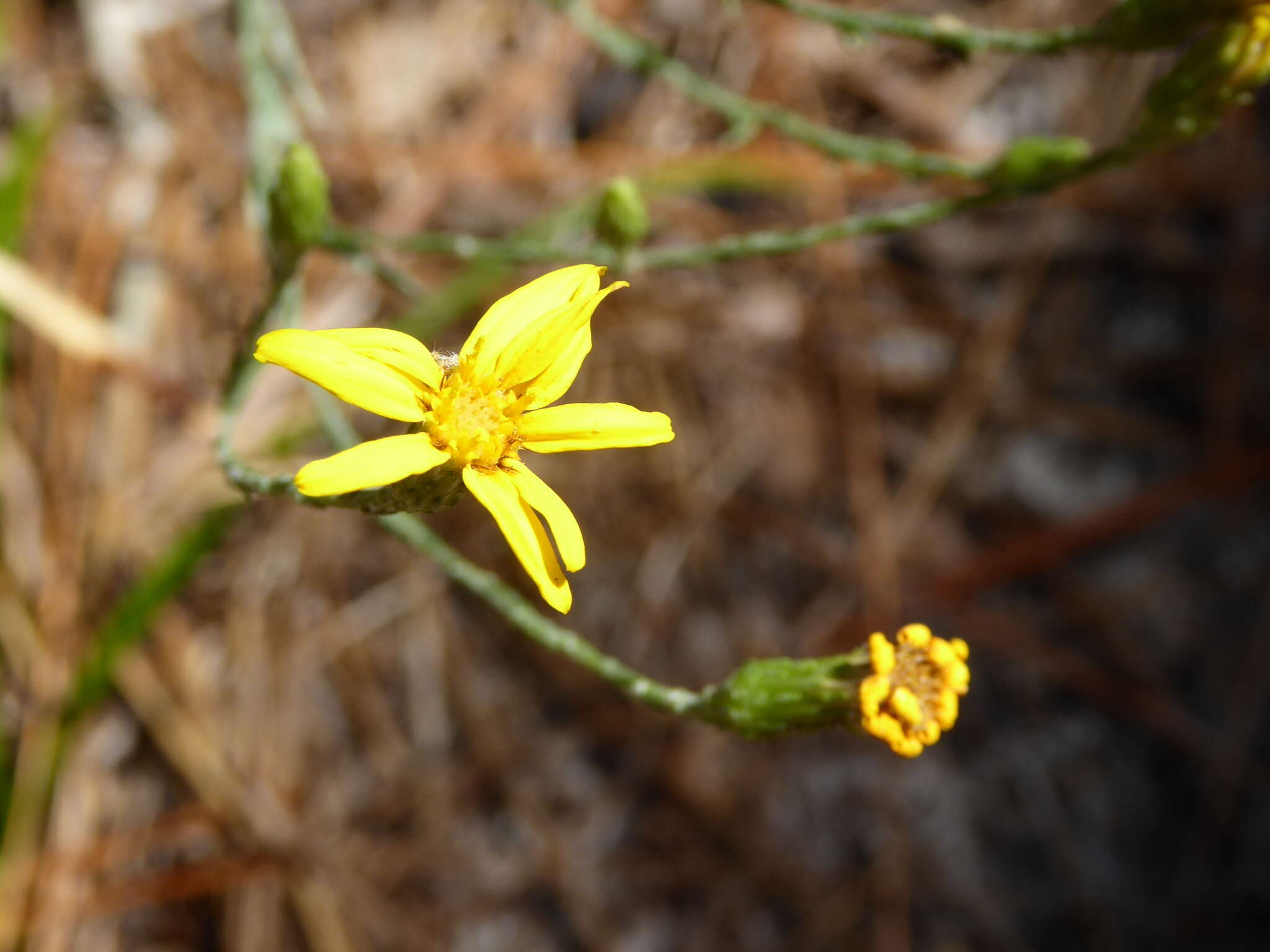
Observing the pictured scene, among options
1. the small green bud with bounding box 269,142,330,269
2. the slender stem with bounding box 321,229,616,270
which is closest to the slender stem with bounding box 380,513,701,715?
the small green bud with bounding box 269,142,330,269

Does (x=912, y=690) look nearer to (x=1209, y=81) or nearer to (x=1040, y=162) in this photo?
(x=1040, y=162)

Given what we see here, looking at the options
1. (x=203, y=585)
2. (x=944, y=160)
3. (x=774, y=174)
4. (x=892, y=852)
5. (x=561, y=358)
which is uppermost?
(x=774, y=174)

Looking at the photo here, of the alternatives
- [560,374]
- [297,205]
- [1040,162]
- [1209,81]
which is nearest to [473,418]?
[560,374]

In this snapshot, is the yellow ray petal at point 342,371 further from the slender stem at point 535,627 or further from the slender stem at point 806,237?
the slender stem at point 806,237

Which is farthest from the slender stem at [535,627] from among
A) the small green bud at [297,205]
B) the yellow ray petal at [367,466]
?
the small green bud at [297,205]

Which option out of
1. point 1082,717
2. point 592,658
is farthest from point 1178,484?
point 592,658

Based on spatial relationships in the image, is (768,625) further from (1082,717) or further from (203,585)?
(203,585)
